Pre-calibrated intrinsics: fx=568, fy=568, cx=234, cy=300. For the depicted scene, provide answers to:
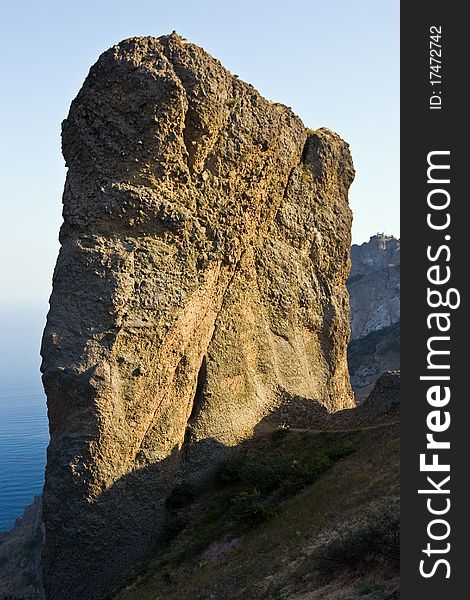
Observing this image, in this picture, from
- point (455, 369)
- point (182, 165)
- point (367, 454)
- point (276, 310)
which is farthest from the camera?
point (276, 310)

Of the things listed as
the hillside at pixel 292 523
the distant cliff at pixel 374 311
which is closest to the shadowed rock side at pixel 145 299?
the hillside at pixel 292 523

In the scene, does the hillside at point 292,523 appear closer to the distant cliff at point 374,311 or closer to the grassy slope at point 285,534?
the grassy slope at point 285,534

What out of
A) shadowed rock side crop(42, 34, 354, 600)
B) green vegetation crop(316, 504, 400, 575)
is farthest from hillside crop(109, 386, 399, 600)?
shadowed rock side crop(42, 34, 354, 600)

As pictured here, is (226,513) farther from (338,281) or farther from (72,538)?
(338,281)

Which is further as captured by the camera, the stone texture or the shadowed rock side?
the stone texture

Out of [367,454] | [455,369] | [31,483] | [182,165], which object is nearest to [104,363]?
[182,165]

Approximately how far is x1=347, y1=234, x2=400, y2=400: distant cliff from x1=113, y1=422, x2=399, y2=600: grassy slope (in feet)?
232

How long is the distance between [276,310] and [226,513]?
12.2 metres

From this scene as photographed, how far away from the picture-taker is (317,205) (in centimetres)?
3541

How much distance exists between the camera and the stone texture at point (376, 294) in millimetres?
151625

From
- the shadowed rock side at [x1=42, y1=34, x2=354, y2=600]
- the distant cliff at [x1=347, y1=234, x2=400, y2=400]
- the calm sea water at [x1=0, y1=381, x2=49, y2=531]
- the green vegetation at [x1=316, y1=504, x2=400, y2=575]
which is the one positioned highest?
the distant cliff at [x1=347, y1=234, x2=400, y2=400]

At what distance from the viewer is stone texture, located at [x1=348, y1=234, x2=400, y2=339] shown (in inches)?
5969

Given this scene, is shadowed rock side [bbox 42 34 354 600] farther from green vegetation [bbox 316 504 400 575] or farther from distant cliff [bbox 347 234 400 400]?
distant cliff [bbox 347 234 400 400]

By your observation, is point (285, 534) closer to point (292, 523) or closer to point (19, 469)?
point (292, 523)
